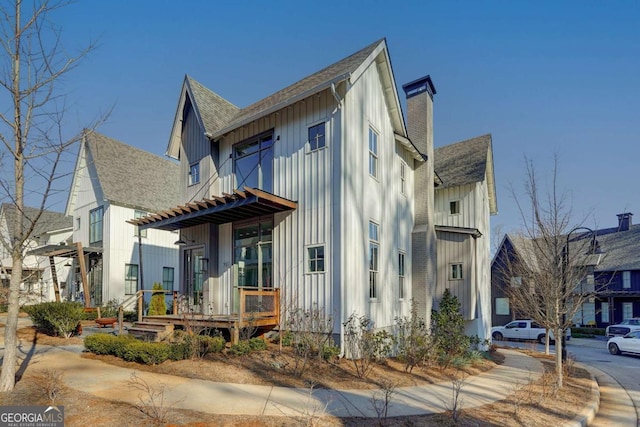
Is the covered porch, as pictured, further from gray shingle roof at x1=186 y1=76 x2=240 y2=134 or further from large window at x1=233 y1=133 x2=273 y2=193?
gray shingle roof at x1=186 y1=76 x2=240 y2=134

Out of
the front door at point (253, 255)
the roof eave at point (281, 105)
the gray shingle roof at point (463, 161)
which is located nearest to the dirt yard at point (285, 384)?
the front door at point (253, 255)

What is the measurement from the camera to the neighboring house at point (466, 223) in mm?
17000

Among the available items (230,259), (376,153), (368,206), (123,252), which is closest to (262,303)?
(230,259)

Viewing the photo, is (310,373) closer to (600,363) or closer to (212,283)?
(212,283)

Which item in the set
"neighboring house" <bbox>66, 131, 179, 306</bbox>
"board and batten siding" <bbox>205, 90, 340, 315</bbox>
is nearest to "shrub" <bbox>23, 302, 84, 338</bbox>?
"board and batten siding" <bbox>205, 90, 340, 315</bbox>

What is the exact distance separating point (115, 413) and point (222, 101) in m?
13.2

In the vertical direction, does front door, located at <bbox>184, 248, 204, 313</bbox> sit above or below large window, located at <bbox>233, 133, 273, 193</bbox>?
below

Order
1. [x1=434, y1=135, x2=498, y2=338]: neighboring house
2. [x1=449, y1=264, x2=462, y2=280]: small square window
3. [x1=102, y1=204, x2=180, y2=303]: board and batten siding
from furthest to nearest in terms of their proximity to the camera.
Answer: [x1=102, y1=204, x2=180, y2=303]: board and batten siding < [x1=449, y1=264, x2=462, y2=280]: small square window < [x1=434, y1=135, x2=498, y2=338]: neighboring house

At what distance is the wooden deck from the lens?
10.5m

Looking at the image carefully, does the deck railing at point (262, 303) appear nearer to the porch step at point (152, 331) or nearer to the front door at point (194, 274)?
the porch step at point (152, 331)

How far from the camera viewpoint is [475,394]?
8.91 metres

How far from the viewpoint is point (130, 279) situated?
75.0ft

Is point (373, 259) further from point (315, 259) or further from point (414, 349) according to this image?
point (414, 349)

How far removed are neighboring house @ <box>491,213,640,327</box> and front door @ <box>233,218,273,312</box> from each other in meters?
24.3
